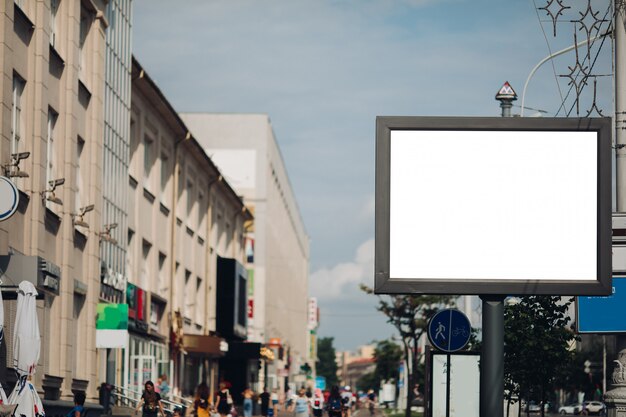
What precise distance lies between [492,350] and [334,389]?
26.5 metres

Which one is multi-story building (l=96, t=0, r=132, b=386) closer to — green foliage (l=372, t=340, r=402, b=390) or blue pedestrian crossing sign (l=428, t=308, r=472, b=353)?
blue pedestrian crossing sign (l=428, t=308, r=472, b=353)

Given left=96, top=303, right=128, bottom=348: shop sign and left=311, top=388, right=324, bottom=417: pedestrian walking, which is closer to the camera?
left=96, top=303, right=128, bottom=348: shop sign

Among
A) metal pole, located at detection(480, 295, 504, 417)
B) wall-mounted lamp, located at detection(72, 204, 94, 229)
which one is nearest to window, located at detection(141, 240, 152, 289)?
wall-mounted lamp, located at detection(72, 204, 94, 229)

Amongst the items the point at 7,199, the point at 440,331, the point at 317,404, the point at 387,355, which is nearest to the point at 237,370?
the point at 387,355

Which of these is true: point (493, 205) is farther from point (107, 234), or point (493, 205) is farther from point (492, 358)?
point (107, 234)

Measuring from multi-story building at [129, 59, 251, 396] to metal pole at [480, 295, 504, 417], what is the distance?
3143cm

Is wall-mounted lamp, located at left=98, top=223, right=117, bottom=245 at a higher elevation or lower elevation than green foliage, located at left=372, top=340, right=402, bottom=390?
higher

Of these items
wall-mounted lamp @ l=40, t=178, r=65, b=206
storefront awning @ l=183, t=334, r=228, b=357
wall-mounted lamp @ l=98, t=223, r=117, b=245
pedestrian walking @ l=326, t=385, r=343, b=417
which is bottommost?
pedestrian walking @ l=326, t=385, r=343, b=417

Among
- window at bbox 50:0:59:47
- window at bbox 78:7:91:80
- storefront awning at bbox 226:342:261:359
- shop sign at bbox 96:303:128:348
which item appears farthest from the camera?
storefront awning at bbox 226:342:261:359

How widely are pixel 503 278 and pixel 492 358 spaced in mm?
607

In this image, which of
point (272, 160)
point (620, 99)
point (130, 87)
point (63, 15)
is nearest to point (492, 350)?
point (620, 99)

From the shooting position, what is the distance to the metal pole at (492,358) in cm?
874

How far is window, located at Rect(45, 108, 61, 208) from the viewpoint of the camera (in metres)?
27.8

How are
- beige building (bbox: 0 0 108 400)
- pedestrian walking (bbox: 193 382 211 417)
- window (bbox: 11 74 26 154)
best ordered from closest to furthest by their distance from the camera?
1. beige building (bbox: 0 0 108 400)
2. window (bbox: 11 74 26 154)
3. pedestrian walking (bbox: 193 382 211 417)
